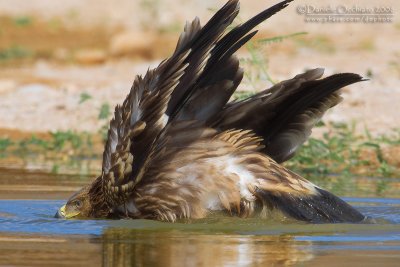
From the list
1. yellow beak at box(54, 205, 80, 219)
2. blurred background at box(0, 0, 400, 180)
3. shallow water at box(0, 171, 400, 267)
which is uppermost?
blurred background at box(0, 0, 400, 180)

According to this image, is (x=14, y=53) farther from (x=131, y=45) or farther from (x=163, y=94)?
(x=163, y=94)

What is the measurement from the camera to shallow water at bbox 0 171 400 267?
18.8 feet

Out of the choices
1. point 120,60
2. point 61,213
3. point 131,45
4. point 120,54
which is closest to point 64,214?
point 61,213

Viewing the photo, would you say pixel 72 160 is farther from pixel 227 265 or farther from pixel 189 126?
pixel 227 265

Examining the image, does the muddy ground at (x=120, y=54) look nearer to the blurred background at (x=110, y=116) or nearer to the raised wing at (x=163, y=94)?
the blurred background at (x=110, y=116)


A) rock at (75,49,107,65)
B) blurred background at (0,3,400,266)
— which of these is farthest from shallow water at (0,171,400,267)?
rock at (75,49,107,65)

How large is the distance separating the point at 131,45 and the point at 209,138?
14147mm

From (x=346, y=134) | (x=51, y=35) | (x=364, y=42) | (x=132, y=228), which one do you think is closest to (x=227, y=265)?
(x=132, y=228)

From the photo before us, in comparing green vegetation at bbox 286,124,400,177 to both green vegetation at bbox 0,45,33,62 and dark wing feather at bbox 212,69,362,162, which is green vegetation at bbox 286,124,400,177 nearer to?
dark wing feather at bbox 212,69,362,162

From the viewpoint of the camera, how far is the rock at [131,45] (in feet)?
69.7

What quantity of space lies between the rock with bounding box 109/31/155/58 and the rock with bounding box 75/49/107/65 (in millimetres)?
238

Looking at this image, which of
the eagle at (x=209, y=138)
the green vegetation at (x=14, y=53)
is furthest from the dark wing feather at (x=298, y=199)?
the green vegetation at (x=14, y=53)

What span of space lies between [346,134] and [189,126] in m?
4.28

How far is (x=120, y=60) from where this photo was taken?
2084 cm
